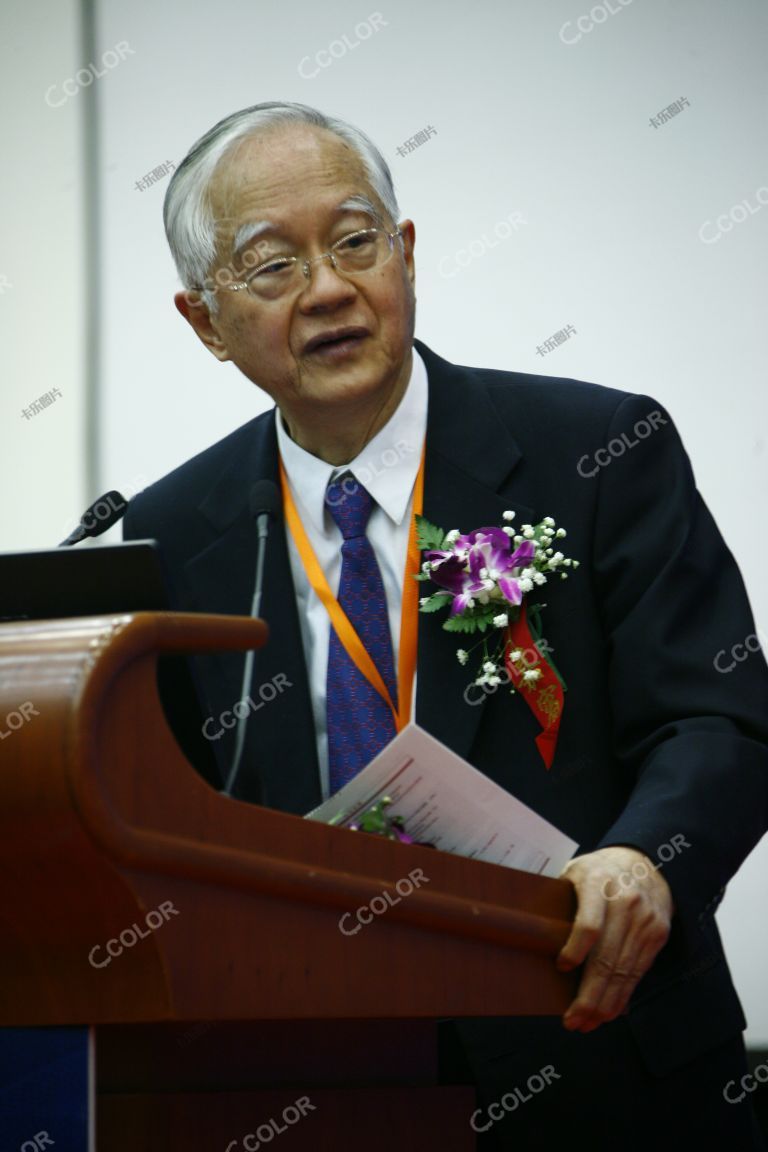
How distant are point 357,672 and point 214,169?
77 centimetres

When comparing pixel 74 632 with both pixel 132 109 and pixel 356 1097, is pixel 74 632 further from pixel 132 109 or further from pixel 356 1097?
pixel 132 109

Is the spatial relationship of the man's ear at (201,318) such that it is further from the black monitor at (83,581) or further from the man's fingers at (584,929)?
the man's fingers at (584,929)

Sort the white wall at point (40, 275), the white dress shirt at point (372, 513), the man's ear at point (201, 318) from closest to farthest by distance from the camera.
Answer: the white dress shirt at point (372, 513) → the man's ear at point (201, 318) → the white wall at point (40, 275)

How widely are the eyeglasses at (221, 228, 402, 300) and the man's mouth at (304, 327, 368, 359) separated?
8 centimetres

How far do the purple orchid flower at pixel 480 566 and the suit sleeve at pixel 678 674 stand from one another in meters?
0.12

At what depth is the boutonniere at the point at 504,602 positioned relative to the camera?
1770 mm

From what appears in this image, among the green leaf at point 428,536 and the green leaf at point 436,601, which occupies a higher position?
→ the green leaf at point 428,536

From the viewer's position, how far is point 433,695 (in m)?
1.77

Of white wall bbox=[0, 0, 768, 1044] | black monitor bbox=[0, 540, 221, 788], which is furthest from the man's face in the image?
white wall bbox=[0, 0, 768, 1044]

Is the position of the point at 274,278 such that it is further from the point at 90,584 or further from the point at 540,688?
the point at 90,584

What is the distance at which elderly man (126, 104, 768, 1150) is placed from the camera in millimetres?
1477

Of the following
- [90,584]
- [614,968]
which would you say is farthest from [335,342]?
[614,968]

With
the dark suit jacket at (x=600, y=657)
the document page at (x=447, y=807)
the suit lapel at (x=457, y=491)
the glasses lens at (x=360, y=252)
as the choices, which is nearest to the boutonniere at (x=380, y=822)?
the document page at (x=447, y=807)

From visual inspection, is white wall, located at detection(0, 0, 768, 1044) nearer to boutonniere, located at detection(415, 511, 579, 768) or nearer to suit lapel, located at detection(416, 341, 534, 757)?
suit lapel, located at detection(416, 341, 534, 757)
